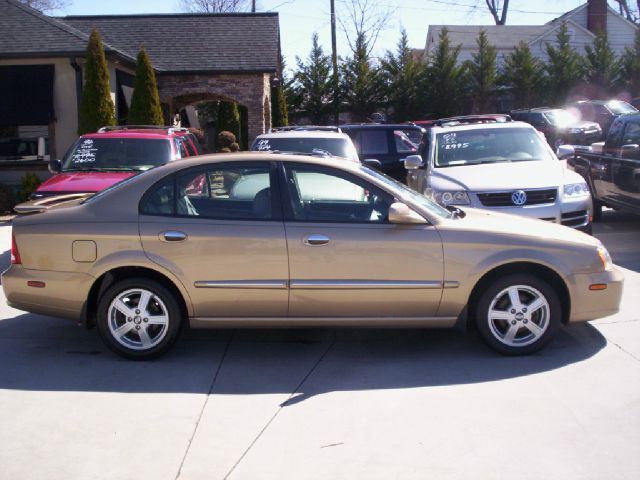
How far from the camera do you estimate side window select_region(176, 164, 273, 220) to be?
19.4 ft

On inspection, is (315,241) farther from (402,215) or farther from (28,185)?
(28,185)

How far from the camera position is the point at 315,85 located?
3491cm

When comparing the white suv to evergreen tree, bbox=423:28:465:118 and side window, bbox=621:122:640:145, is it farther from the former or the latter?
evergreen tree, bbox=423:28:465:118

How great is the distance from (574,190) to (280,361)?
191 inches

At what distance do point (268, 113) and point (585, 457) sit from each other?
23.5m

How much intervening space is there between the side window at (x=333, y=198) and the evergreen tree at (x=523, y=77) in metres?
32.1

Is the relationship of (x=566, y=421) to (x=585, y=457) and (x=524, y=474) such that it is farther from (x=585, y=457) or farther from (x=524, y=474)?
(x=524, y=474)

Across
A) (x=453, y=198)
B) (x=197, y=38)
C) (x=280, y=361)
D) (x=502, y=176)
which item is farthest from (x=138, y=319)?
(x=197, y=38)

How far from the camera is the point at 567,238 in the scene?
5980 millimetres

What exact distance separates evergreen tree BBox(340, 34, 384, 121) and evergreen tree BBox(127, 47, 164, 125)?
16.7m

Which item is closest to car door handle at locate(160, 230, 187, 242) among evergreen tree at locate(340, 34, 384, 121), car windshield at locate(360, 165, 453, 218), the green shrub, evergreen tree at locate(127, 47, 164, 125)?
car windshield at locate(360, 165, 453, 218)

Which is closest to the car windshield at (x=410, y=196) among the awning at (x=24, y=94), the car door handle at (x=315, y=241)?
the car door handle at (x=315, y=241)

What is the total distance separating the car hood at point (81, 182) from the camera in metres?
9.68

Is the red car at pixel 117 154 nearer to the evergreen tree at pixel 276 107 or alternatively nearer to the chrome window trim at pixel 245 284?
the chrome window trim at pixel 245 284
